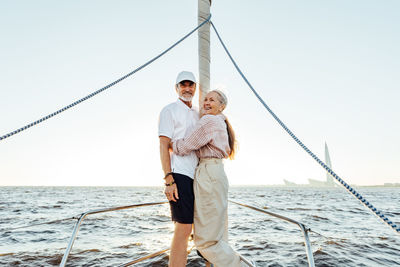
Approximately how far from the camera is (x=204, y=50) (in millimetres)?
2482

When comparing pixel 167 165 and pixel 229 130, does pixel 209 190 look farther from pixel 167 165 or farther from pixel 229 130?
pixel 229 130

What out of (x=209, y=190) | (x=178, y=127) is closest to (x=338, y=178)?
(x=209, y=190)

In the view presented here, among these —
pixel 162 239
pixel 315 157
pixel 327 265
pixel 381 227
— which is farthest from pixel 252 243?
pixel 381 227

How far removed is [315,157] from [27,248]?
6.59 m

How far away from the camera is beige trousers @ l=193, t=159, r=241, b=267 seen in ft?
5.80

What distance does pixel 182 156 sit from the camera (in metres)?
1.81

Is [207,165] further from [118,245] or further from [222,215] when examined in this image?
[118,245]

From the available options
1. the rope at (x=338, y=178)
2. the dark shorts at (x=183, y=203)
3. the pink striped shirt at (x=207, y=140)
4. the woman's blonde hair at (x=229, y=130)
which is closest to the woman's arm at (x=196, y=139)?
the pink striped shirt at (x=207, y=140)

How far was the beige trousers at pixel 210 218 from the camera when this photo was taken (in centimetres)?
177

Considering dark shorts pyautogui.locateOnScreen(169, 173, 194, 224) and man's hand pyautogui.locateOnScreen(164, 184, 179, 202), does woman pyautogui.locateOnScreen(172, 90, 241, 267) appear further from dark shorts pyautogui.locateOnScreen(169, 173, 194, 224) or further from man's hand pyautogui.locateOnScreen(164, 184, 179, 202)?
man's hand pyautogui.locateOnScreen(164, 184, 179, 202)

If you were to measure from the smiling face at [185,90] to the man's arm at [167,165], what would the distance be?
415mm

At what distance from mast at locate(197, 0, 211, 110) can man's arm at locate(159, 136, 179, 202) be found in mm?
713

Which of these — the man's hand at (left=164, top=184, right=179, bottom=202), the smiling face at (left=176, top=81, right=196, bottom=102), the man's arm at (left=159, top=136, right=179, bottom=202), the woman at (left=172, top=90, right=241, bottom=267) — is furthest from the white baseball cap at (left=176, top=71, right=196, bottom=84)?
the man's hand at (left=164, top=184, right=179, bottom=202)

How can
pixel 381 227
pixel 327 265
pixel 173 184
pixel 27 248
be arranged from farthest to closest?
pixel 381 227, pixel 27 248, pixel 327 265, pixel 173 184
